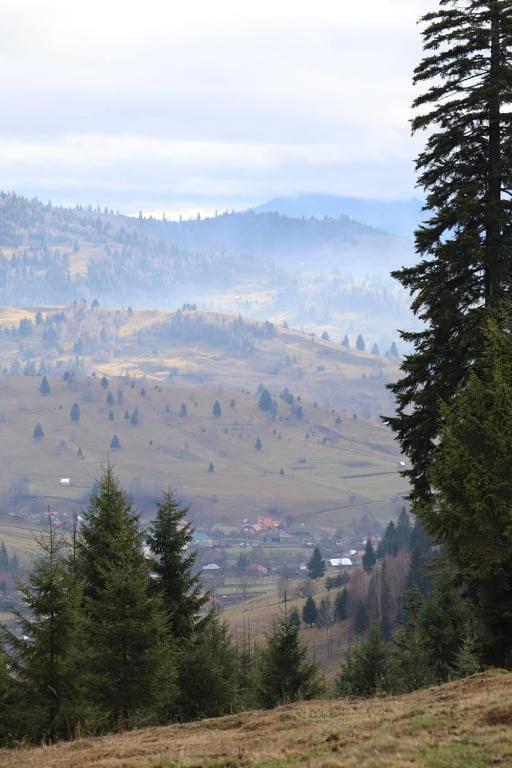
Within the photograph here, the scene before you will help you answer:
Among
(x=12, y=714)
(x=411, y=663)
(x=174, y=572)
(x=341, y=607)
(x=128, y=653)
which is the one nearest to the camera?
(x=12, y=714)

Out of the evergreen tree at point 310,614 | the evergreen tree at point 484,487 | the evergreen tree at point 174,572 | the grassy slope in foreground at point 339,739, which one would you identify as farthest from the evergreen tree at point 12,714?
the evergreen tree at point 310,614

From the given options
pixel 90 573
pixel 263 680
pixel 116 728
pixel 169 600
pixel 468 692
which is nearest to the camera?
pixel 468 692

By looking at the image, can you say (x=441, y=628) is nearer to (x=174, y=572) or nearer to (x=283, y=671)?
(x=283, y=671)

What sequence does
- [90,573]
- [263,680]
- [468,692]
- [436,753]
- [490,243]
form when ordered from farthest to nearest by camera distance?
[263,680], [90,573], [490,243], [468,692], [436,753]

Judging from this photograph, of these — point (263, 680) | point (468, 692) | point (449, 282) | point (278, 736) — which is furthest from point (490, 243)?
point (263, 680)

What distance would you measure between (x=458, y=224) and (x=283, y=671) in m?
27.5

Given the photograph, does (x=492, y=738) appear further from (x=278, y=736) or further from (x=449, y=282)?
(x=449, y=282)

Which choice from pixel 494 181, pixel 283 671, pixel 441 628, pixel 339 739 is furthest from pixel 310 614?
pixel 339 739

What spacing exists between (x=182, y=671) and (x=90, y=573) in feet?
17.3

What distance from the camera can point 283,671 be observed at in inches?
1932

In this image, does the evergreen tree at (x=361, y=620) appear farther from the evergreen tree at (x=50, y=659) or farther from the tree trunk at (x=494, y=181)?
the tree trunk at (x=494, y=181)

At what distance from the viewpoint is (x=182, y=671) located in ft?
124

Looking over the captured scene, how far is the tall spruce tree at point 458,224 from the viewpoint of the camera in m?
→ 29.7

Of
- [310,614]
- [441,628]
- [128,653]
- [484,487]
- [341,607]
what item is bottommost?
[310,614]
